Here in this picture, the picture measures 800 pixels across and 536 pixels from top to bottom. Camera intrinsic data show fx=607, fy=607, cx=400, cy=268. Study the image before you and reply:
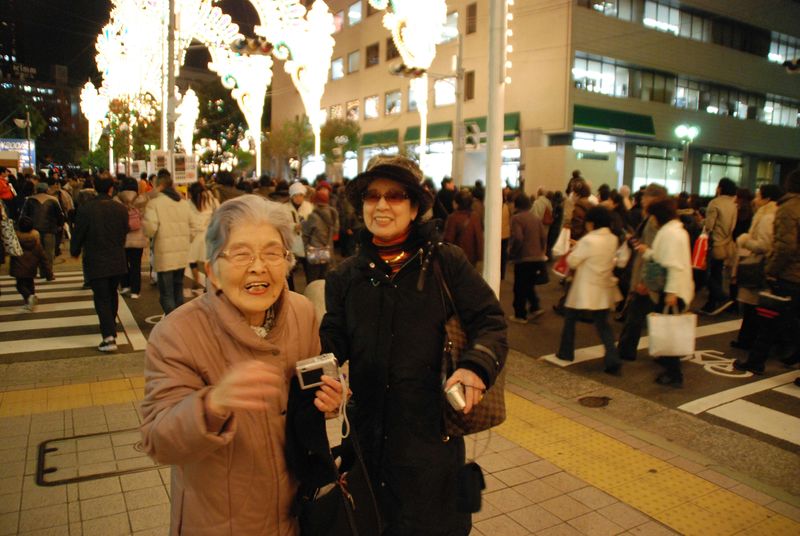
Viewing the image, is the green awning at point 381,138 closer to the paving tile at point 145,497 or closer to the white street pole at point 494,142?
the white street pole at point 494,142

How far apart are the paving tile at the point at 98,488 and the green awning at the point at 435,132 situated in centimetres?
3366

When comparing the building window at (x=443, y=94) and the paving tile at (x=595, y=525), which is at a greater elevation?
the building window at (x=443, y=94)

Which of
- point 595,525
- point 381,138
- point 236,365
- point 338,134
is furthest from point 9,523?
point 338,134

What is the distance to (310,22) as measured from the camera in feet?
79.7

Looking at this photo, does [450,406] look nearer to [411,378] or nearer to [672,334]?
[411,378]

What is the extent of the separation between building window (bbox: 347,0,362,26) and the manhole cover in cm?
4533

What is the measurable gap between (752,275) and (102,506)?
7.17 m

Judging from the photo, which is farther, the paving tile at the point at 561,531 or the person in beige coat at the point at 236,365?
the paving tile at the point at 561,531

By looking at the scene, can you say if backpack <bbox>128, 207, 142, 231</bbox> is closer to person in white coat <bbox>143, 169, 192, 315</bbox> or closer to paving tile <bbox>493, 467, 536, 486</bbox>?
person in white coat <bbox>143, 169, 192, 315</bbox>

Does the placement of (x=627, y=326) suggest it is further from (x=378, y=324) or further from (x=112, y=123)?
(x=112, y=123)

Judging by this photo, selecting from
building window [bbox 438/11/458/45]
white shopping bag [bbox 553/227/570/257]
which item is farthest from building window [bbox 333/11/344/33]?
white shopping bag [bbox 553/227/570/257]

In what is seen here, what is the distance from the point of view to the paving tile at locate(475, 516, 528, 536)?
357 cm

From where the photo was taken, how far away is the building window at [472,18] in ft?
113

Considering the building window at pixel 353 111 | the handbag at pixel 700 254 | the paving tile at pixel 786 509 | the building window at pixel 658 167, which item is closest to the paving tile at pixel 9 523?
the paving tile at pixel 786 509
